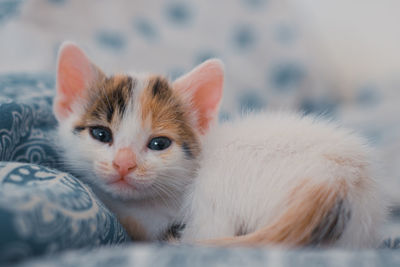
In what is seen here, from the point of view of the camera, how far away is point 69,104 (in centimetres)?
86

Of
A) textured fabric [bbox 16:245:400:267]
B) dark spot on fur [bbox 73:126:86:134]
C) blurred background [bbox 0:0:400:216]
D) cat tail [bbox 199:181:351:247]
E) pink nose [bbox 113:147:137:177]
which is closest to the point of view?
textured fabric [bbox 16:245:400:267]

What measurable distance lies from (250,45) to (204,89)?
3.80 feet

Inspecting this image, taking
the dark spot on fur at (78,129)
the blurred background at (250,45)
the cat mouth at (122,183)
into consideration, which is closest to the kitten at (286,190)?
the cat mouth at (122,183)

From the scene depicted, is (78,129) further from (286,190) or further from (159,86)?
(286,190)

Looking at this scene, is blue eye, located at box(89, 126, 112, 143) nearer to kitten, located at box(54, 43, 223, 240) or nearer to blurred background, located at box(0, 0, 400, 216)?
kitten, located at box(54, 43, 223, 240)

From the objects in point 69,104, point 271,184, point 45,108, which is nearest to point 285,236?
point 271,184

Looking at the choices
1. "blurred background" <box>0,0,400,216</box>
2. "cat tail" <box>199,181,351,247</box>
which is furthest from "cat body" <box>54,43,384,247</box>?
"blurred background" <box>0,0,400,216</box>

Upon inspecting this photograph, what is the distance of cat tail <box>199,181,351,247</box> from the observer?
20.4 inches

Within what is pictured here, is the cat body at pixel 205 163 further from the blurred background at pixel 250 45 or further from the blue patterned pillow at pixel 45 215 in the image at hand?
the blurred background at pixel 250 45

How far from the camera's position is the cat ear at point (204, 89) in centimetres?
83

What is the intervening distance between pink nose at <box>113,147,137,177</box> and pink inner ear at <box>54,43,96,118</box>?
0.74ft

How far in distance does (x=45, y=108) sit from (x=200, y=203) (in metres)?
0.51

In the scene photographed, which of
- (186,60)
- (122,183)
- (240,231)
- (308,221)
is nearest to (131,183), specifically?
(122,183)

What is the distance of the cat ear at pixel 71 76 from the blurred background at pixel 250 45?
26.3 inches
